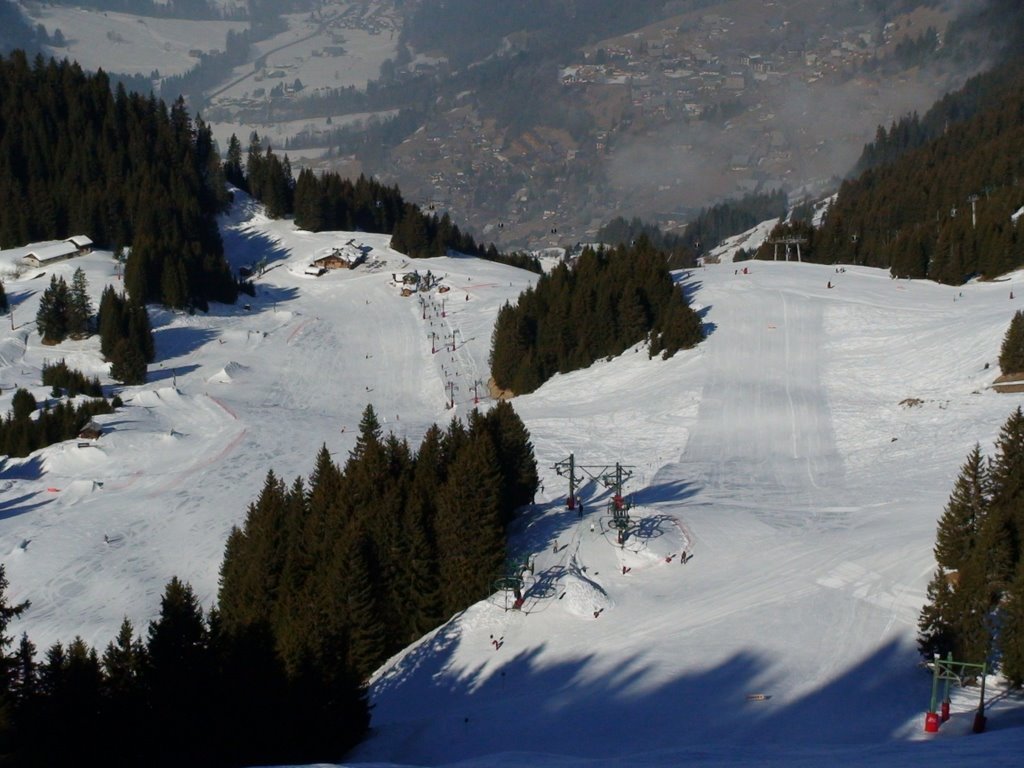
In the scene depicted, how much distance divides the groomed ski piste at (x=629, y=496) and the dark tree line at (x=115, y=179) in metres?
4.38

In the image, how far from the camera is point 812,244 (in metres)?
111

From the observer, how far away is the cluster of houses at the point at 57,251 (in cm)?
9331

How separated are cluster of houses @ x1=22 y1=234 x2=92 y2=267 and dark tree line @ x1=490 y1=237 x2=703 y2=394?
41712 mm

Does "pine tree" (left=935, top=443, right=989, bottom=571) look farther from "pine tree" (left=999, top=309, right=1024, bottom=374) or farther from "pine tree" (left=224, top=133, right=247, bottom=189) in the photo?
"pine tree" (left=224, top=133, right=247, bottom=189)

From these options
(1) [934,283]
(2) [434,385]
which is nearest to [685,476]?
(2) [434,385]

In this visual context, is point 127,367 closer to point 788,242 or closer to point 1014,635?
point 1014,635

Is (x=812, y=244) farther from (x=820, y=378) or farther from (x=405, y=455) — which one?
(x=405, y=455)

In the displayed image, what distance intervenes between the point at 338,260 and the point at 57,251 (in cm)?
2524

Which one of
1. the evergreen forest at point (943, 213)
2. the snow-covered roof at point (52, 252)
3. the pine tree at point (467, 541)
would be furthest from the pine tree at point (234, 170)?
the pine tree at point (467, 541)

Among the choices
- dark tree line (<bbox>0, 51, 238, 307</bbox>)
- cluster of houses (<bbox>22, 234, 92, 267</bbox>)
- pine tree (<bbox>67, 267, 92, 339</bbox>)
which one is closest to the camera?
pine tree (<bbox>67, 267, 92, 339</bbox>)

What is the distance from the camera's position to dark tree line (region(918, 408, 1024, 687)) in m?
27.3

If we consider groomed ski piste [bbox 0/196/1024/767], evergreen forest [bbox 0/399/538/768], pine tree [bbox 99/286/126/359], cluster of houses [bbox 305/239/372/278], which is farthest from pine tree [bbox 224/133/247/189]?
evergreen forest [bbox 0/399/538/768]

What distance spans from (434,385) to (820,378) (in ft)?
89.1

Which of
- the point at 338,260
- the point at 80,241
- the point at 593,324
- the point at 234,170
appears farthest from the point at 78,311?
the point at 234,170
